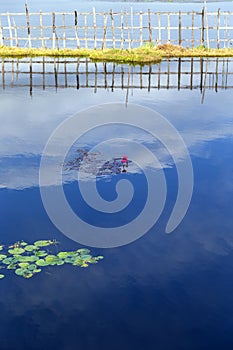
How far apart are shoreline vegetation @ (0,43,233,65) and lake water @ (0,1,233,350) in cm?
847

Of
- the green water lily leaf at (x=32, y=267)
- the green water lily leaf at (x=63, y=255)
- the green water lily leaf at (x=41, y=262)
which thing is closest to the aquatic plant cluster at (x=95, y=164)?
the green water lily leaf at (x=63, y=255)

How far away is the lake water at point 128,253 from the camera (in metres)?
5.63

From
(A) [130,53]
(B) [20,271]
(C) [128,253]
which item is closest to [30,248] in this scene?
(B) [20,271]

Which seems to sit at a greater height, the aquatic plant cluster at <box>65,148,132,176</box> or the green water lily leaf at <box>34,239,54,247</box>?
the aquatic plant cluster at <box>65,148,132,176</box>

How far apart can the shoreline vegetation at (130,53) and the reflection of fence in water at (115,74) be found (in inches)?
25.1

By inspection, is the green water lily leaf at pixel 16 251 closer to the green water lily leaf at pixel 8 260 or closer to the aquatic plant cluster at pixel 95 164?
the green water lily leaf at pixel 8 260

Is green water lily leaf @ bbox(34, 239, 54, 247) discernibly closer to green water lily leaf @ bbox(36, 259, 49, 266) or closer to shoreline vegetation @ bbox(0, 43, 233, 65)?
green water lily leaf @ bbox(36, 259, 49, 266)

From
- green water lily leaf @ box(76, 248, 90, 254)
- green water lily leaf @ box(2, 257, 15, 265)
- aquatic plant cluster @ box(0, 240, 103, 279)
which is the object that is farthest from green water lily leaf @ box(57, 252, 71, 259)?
green water lily leaf @ box(2, 257, 15, 265)

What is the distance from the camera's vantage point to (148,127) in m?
12.9

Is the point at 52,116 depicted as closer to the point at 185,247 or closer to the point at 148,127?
the point at 148,127

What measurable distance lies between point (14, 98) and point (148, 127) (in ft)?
16.7

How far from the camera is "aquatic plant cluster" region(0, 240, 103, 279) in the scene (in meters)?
6.75

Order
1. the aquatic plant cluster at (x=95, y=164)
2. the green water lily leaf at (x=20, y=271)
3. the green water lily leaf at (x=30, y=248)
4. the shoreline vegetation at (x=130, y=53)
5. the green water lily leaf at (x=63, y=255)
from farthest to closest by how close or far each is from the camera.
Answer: the shoreline vegetation at (x=130, y=53), the aquatic plant cluster at (x=95, y=164), the green water lily leaf at (x=30, y=248), the green water lily leaf at (x=63, y=255), the green water lily leaf at (x=20, y=271)

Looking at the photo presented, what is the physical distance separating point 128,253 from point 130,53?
17.3m
